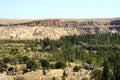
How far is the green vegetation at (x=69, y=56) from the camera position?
76.6 m

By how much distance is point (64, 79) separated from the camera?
7456cm

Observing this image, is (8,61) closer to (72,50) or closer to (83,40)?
(72,50)

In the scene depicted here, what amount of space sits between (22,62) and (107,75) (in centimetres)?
4854

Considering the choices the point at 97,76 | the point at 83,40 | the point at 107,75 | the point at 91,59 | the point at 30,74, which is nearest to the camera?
the point at 107,75

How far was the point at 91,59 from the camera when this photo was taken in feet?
347

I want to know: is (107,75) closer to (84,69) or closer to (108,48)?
(84,69)

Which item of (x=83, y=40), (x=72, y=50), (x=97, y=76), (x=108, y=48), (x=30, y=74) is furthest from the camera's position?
(x=83, y=40)

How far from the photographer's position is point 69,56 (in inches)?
4594

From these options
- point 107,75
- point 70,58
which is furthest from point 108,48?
point 107,75

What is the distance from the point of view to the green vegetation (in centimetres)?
7661

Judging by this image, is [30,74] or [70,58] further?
[70,58]

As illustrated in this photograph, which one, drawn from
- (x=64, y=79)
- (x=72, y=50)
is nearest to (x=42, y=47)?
(x=72, y=50)

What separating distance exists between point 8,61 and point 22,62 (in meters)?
5.84

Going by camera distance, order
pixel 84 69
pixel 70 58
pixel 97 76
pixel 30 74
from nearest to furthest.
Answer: pixel 97 76 → pixel 30 74 → pixel 84 69 → pixel 70 58
